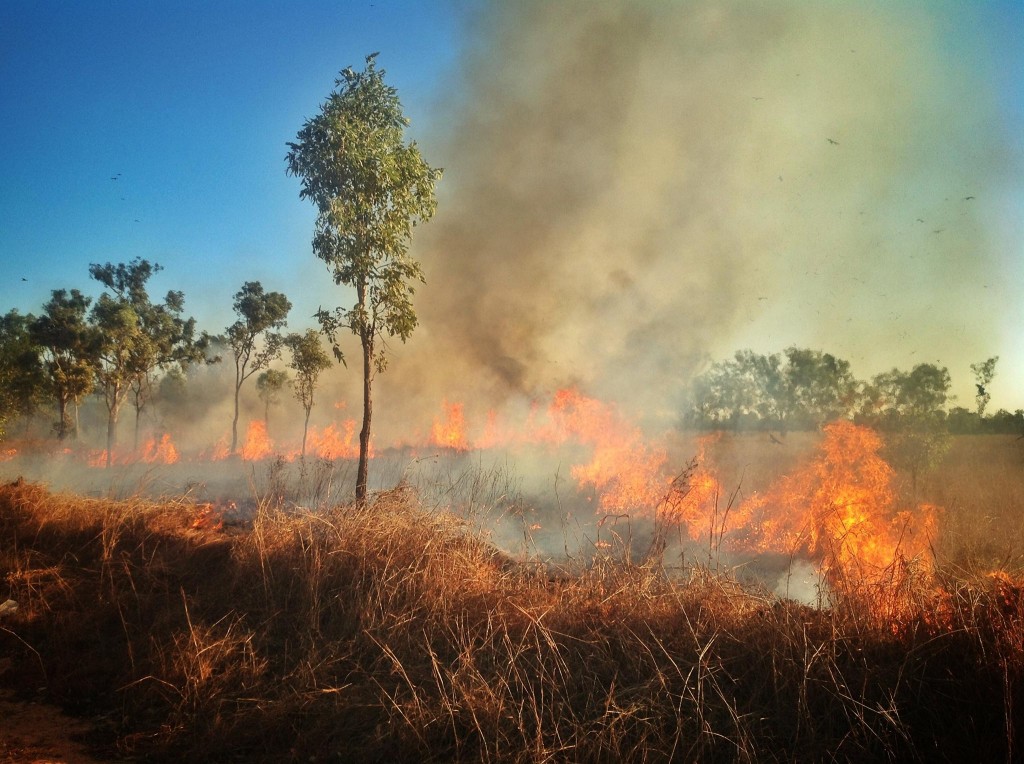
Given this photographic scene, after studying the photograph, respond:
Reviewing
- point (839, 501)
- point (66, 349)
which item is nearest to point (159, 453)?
point (66, 349)

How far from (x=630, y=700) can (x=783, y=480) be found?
17221 millimetres

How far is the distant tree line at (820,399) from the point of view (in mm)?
17984

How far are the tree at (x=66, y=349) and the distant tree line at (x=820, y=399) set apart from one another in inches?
1193

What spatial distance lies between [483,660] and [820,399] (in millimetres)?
33607

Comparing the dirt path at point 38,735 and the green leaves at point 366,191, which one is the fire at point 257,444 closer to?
the green leaves at point 366,191

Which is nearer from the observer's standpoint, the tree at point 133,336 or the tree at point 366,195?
the tree at point 366,195

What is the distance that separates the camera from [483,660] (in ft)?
13.4

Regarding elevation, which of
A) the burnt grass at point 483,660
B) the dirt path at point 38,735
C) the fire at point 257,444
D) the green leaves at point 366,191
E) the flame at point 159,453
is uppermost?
the green leaves at point 366,191

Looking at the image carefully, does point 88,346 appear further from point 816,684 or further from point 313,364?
point 816,684

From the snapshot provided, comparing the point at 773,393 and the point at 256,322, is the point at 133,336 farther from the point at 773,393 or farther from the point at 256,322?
the point at 773,393

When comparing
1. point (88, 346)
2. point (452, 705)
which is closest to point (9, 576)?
point (452, 705)

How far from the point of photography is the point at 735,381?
122 ft

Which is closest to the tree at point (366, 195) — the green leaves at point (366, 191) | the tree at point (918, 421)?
the green leaves at point (366, 191)

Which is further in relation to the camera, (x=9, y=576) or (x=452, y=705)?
(x=9, y=576)
